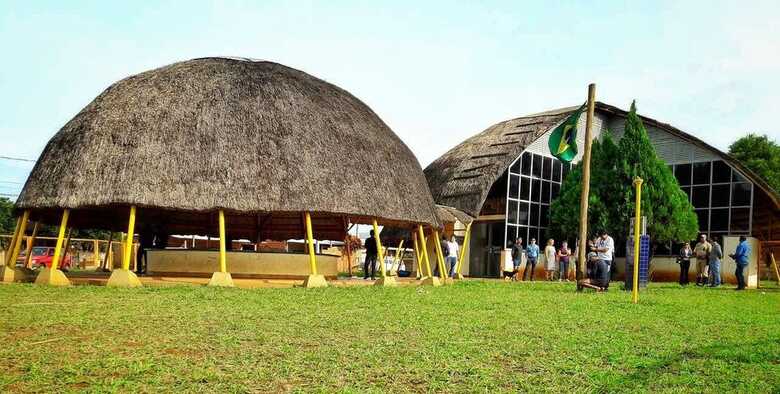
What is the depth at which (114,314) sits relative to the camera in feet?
32.6

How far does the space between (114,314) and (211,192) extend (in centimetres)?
704

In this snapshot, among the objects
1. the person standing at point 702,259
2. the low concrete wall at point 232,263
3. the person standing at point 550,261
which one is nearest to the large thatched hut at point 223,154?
the low concrete wall at point 232,263

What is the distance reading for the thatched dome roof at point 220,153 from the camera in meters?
16.7

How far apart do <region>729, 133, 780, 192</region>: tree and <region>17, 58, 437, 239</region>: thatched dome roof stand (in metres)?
34.6

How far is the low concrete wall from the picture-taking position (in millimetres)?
18703

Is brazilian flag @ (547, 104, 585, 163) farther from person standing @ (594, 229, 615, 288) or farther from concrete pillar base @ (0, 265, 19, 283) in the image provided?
concrete pillar base @ (0, 265, 19, 283)

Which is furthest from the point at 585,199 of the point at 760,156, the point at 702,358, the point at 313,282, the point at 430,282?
the point at 760,156

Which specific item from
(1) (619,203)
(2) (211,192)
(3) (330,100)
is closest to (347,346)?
(2) (211,192)

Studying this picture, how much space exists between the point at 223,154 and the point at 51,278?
477 cm

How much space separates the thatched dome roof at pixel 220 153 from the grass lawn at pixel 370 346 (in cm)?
445

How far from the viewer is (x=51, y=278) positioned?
1628cm

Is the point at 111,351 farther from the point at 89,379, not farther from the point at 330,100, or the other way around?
the point at 330,100

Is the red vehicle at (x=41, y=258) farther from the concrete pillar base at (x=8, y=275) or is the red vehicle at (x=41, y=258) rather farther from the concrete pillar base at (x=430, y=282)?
the concrete pillar base at (x=430, y=282)

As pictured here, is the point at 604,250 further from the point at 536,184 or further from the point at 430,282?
the point at 536,184
